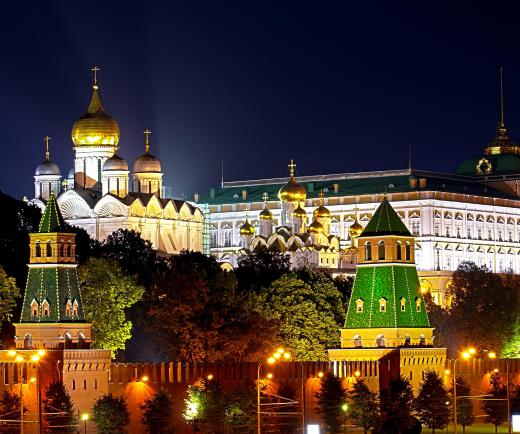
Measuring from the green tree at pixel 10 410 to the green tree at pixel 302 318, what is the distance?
36.0m

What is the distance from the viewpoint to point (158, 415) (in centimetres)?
10944

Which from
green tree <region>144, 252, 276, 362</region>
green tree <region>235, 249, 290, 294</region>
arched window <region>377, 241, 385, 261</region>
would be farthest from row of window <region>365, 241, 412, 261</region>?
green tree <region>235, 249, 290, 294</region>

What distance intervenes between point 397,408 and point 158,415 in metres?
13.8

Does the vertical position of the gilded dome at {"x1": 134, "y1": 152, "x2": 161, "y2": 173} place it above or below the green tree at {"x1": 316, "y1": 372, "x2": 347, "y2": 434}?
above

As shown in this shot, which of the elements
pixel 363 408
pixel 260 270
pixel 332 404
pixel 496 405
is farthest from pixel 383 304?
pixel 260 270

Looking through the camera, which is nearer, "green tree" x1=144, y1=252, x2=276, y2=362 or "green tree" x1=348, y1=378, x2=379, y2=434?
"green tree" x1=348, y1=378, x2=379, y2=434

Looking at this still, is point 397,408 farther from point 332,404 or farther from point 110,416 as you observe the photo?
point 110,416

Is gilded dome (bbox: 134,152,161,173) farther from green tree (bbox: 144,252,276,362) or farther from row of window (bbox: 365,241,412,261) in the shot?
row of window (bbox: 365,241,412,261)

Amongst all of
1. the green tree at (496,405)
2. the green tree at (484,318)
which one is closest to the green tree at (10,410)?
the green tree at (496,405)

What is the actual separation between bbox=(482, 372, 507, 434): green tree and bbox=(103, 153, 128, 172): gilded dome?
6390cm

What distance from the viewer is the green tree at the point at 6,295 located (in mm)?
122375

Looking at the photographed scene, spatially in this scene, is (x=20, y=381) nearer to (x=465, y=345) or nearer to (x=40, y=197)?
(x=465, y=345)

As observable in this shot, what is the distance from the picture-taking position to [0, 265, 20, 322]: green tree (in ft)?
401

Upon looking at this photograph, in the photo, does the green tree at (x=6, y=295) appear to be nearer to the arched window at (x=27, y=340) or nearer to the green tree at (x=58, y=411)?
the arched window at (x=27, y=340)
